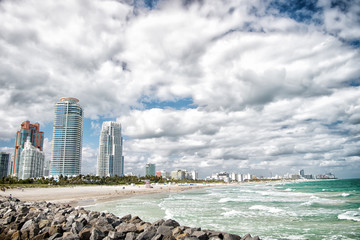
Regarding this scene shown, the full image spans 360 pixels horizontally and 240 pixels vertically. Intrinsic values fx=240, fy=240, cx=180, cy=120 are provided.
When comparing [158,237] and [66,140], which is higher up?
[66,140]

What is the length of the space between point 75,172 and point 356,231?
576 feet

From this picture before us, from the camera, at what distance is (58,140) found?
167 metres

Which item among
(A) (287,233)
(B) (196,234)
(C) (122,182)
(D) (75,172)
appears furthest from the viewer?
(D) (75,172)

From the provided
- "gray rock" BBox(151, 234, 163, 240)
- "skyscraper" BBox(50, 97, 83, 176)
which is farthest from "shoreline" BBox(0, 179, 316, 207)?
"skyscraper" BBox(50, 97, 83, 176)

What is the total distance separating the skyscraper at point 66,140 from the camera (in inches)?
6457

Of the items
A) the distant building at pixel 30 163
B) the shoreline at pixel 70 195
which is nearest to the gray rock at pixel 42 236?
the shoreline at pixel 70 195

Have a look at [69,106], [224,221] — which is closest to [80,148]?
[69,106]

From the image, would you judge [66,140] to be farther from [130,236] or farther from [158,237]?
[158,237]

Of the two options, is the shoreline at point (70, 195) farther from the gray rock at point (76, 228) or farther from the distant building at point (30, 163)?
the distant building at point (30, 163)

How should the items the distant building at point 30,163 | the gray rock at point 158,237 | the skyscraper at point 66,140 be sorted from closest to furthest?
the gray rock at point 158,237 → the distant building at point 30,163 → the skyscraper at point 66,140

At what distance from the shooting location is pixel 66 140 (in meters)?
168

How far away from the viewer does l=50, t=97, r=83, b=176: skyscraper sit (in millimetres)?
164000

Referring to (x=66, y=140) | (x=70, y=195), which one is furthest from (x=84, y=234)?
(x=66, y=140)

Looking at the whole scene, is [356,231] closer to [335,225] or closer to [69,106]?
[335,225]
